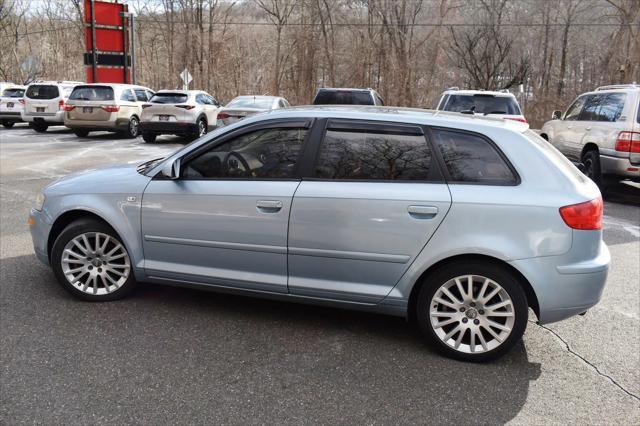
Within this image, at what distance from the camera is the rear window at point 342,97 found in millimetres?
14625

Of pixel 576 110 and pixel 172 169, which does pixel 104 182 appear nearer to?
pixel 172 169

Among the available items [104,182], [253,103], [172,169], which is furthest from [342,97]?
[172,169]

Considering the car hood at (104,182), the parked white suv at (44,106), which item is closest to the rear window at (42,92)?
the parked white suv at (44,106)

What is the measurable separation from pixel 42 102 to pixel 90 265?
727 inches

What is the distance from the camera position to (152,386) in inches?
126

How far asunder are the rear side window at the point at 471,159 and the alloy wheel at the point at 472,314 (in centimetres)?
65

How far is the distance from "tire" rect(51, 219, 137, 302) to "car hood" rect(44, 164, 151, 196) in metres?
0.27

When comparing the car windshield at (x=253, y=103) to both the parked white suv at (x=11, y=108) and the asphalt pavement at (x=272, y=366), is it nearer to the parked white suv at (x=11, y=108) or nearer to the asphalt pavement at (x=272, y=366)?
the asphalt pavement at (x=272, y=366)

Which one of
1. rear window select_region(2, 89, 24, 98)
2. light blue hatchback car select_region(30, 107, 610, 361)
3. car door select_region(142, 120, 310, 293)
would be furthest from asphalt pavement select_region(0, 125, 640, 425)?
rear window select_region(2, 89, 24, 98)

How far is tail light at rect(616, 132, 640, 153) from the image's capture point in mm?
8656

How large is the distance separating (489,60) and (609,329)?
110 ft

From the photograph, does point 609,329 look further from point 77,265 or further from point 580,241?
point 77,265

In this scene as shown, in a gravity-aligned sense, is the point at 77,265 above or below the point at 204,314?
above

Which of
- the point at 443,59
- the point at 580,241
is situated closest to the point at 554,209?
the point at 580,241
